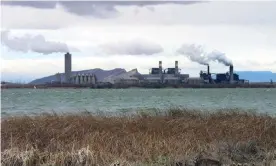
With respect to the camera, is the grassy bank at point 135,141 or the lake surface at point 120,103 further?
the lake surface at point 120,103

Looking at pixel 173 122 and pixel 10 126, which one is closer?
pixel 10 126

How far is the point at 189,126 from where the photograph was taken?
709 inches

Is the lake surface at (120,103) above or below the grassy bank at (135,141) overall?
below

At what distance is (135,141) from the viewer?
1523 centimetres

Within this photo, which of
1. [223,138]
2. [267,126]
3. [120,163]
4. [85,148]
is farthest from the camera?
[267,126]

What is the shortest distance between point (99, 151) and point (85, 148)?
37 cm

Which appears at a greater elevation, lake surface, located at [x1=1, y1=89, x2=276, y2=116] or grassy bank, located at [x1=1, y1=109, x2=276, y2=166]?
grassy bank, located at [x1=1, y1=109, x2=276, y2=166]

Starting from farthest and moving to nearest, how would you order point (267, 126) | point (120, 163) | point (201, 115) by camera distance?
point (201, 115) < point (267, 126) < point (120, 163)

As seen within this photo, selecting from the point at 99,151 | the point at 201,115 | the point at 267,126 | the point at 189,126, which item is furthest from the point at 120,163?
the point at 201,115

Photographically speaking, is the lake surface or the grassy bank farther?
the lake surface

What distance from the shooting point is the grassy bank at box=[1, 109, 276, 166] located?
531 inches

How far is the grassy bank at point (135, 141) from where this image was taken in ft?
44.2

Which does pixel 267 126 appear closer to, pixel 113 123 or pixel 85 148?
pixel 113 123

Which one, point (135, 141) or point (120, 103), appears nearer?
point (135, 141)
